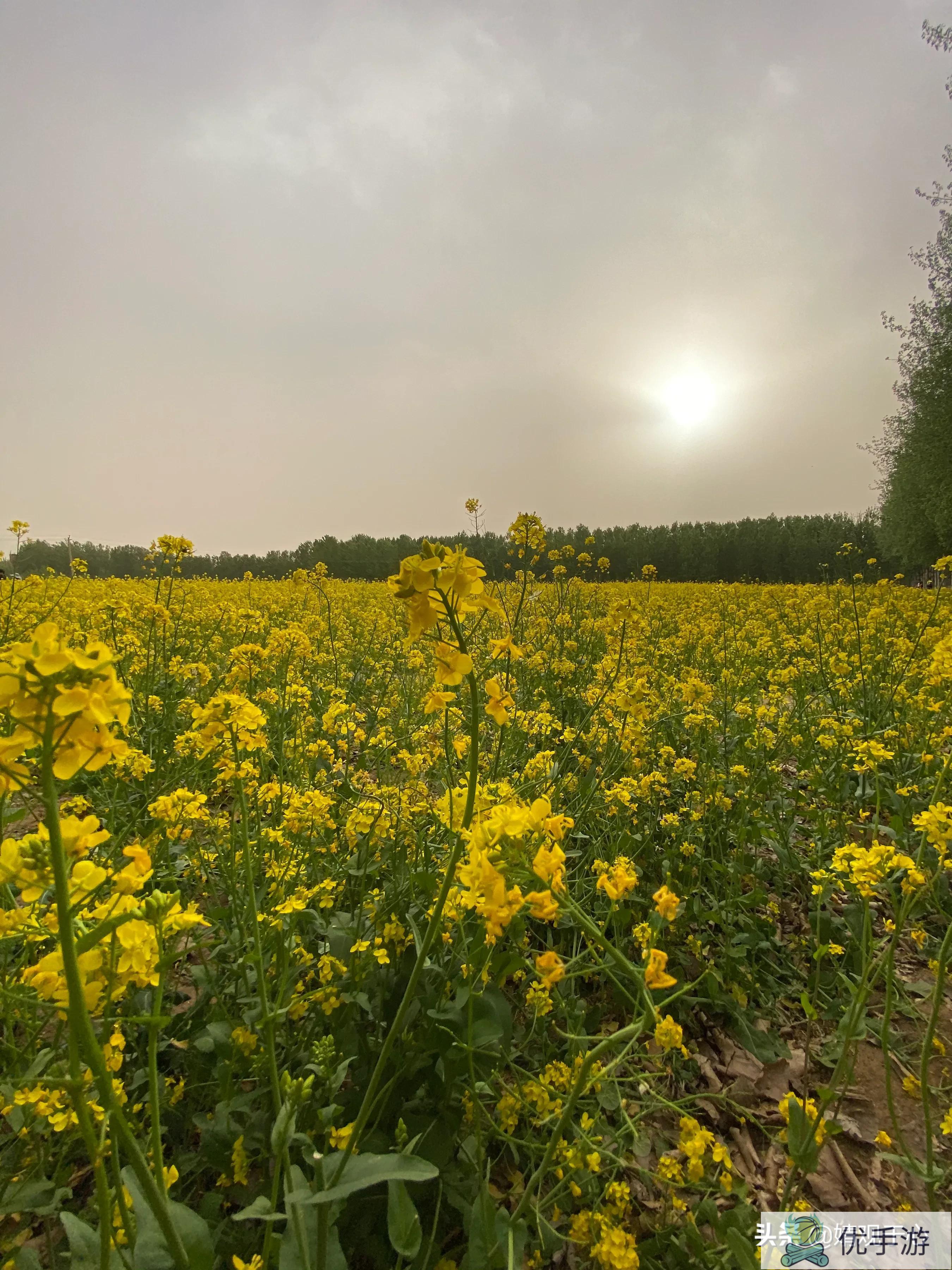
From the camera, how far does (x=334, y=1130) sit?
1.29m

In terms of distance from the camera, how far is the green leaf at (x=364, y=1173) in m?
0.92

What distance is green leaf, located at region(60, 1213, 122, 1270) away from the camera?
995 millimetres

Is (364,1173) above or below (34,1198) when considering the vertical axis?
above

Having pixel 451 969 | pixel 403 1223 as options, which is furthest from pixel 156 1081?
pixel 451 969

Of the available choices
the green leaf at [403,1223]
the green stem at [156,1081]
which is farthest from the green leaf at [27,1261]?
the green leaf at [403,1223]

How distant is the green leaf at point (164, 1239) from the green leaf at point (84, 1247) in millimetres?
37

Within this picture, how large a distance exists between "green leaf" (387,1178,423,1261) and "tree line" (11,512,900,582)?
2707cm

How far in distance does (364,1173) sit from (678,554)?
45.6 meters

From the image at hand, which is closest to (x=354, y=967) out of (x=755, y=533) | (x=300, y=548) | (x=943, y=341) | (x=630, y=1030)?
(x=630, y=1030)

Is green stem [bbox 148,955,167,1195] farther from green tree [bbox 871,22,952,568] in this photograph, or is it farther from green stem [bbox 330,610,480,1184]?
green tree [bbox 871,22,952,568]

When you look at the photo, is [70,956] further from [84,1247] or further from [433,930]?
[84,1247]

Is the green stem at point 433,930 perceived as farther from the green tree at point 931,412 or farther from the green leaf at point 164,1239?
the green tree at point 931,412

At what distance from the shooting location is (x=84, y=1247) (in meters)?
1.02

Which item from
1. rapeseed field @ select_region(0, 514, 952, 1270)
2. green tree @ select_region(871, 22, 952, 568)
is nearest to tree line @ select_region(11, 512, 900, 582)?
green tree @ select_region(871, 22, 952, 568)
